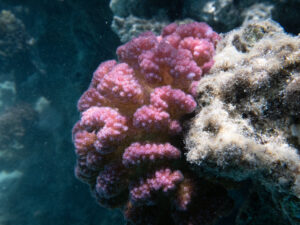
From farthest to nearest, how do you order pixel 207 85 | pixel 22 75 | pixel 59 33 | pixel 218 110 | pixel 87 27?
pixel 22 75 → pixel 59 33 → pixel 87 27 → pixel 207 85 → pixel 218 110

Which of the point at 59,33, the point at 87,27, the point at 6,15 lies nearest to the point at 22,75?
the point at 6,15

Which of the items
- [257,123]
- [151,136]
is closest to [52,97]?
[151,136]

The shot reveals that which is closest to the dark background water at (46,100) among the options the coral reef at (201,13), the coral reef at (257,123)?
the coral reef at (201,13)

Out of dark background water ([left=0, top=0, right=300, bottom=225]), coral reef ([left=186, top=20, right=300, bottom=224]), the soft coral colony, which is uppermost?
coral reef ([left=186, top=20, right=300, bottom=224])

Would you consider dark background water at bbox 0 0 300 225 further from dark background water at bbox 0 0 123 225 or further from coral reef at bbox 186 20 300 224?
coral reef at bbox 186 20 300 224

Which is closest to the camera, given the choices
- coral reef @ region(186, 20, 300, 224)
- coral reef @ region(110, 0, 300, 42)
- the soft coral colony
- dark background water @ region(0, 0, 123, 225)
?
coral reef @ region(186, 20, 300, 224)

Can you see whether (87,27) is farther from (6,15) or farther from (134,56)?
(6,15)

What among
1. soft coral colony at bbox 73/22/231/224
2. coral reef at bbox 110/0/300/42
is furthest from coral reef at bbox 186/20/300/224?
coral reef at bbox 110/0/300/42

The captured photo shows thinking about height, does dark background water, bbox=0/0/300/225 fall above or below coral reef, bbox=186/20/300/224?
below
